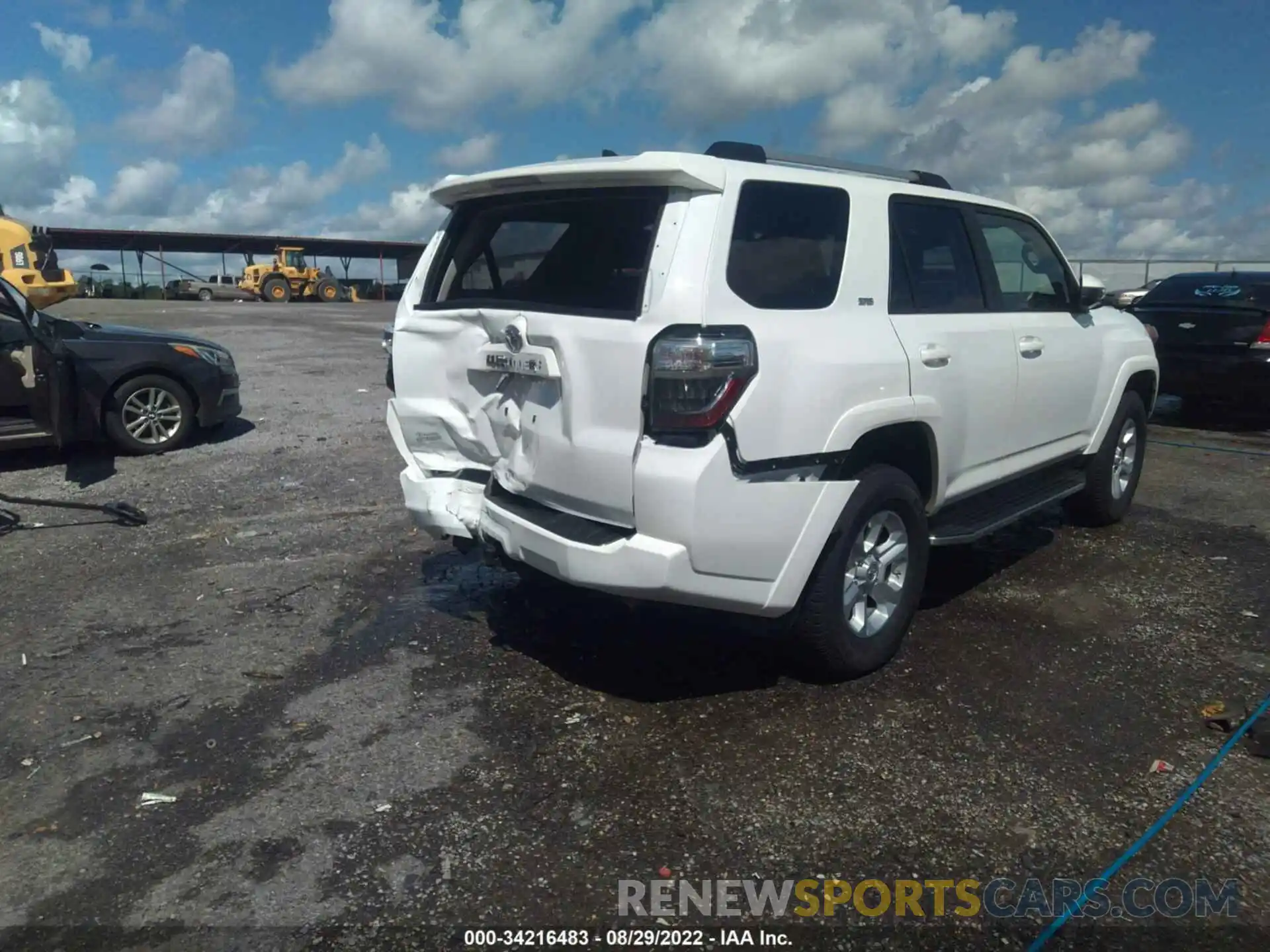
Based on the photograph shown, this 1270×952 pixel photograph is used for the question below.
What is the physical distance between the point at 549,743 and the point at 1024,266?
361cm

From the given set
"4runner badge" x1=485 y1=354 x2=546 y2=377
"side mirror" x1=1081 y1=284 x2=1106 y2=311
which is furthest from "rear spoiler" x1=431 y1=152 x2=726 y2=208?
"side mirror" x1=1081 y1=284 x2=1106 y2=311

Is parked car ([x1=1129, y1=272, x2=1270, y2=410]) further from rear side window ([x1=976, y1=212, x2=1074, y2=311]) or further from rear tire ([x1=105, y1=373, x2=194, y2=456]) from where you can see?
rear tire ([x1=105, y1=373, x2=194, y2=456])

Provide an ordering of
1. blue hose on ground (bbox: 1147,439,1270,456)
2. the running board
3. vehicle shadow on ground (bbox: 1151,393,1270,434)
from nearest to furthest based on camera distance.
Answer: the running board
blue hose on ground (bbox: 1147,439,1270,456)
vehicle shadow on ground (bbox: 1151,393,1270,434)

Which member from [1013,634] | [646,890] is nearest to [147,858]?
[646,890]

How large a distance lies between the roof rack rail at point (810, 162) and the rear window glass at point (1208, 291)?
6428mm

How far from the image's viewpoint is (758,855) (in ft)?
9.52

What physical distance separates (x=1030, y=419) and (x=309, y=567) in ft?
13.0

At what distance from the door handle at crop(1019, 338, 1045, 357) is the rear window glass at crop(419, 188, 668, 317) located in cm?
228

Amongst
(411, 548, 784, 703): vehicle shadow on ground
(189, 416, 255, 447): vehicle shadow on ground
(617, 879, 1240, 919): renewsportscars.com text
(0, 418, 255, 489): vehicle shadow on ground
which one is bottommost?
(617, 879, 1240, 919): renewsportscars.com text

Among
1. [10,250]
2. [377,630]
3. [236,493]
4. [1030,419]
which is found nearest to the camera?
[377,630]

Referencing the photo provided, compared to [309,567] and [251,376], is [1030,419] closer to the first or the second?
[309,567]

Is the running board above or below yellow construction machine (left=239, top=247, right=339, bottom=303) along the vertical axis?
below

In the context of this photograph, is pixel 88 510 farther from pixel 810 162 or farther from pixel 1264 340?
pixel 1264 340

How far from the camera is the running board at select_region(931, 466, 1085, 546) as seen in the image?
4.41 meters
